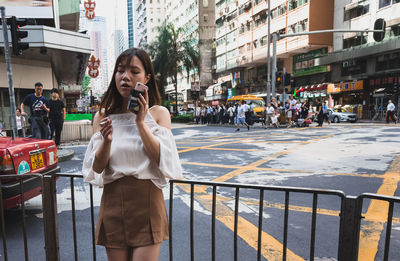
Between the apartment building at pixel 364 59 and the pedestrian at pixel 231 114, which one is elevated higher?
the apartment building at pixel 364 59

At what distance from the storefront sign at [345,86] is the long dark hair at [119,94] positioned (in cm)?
3027

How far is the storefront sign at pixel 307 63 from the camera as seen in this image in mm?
31266

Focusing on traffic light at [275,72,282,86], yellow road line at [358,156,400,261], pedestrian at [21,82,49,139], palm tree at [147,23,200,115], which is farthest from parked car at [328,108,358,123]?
pedestrian at [21,82,49,139]

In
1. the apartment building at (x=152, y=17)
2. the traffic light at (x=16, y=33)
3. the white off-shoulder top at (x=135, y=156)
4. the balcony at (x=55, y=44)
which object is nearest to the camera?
the white off-shoulder top at (x=135, y=156)

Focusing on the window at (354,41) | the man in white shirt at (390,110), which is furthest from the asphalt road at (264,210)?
the window at (354,41)

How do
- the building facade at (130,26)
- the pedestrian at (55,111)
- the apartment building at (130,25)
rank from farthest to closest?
the building facade at (130,26), the apartment building at (130,25), the pedestrian at (55,111)

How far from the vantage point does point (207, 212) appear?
4.06 metres

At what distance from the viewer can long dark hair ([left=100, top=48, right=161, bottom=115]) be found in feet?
5.69

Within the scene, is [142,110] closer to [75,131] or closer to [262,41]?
[75,131]

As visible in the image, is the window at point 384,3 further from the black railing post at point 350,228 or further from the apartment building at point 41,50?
the black railing post at point 350,228

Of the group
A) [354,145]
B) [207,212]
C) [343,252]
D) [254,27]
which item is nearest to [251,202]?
[207,212]

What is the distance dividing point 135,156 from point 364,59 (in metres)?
31.0

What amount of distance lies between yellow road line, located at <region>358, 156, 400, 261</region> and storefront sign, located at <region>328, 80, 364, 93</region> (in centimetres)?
2560

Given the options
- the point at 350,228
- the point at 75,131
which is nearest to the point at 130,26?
the point at 75,131
